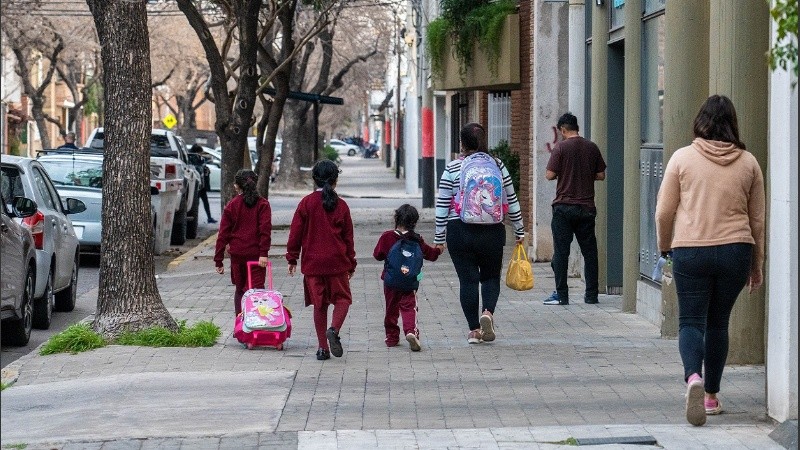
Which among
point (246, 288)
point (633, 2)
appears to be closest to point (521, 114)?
point (633, 2)

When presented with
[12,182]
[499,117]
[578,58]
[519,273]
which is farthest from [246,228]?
[499,117]

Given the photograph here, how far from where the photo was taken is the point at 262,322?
10.0 meters

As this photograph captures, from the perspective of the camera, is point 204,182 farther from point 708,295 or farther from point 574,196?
point 708,295

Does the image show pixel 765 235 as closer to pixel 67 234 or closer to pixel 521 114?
pixel 67 234

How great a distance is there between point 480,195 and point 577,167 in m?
2.85

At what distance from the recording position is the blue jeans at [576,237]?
42.0 ft

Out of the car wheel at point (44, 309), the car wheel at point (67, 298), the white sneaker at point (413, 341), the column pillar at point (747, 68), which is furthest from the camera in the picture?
the car wheel at point (67, 298)

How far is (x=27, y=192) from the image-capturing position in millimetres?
12711

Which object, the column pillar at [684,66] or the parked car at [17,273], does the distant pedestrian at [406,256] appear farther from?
the parked car at [17,273]

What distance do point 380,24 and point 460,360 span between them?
3604 cm

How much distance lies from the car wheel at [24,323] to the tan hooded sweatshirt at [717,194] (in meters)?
6.07

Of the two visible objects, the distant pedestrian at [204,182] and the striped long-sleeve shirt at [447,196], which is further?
the distant pedestrian at [204,182]

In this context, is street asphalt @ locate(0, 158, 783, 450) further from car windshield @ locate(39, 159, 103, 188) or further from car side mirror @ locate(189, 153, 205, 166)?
car side mirror @ locate(189, 153, 205, 166)

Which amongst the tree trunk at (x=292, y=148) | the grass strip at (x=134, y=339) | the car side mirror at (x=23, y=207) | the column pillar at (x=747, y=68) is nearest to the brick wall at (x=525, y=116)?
the car side mirror at (x=23, y=207)
